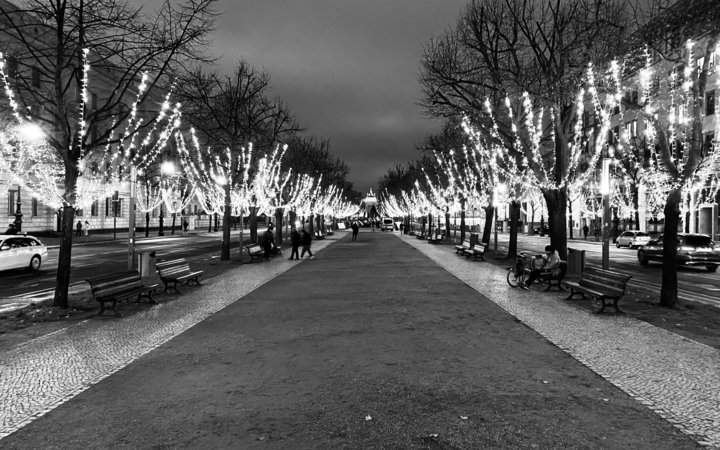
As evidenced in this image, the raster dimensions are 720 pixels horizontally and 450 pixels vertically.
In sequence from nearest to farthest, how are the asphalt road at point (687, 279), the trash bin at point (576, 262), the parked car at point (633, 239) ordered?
1. the asphalt road at point (687, 279)
2. the trash bin at point (576, 262)
3. the parked car at point (633, 239)

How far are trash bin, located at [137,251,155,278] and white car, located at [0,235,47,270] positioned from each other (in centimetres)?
840

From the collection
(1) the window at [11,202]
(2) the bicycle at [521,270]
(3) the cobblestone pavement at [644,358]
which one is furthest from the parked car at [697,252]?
(1) the window at [11,202]

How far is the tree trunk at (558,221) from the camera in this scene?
18.2m

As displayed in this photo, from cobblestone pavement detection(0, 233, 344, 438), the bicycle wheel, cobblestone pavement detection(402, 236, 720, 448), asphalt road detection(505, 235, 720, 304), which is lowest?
cobblestone pavement detection(0, 233, 344, 438)

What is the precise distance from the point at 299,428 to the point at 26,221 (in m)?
49.3

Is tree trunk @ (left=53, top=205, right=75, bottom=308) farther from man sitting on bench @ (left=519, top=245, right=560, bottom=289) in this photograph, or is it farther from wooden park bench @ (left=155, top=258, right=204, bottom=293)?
man sitting on bench @ (left=519, top=245, right=560, bottom=289)

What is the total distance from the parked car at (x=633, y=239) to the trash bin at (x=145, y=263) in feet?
105

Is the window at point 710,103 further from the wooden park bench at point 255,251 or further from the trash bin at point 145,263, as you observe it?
the trash bin at point 145,263

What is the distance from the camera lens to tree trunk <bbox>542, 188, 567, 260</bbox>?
18234 millimetres

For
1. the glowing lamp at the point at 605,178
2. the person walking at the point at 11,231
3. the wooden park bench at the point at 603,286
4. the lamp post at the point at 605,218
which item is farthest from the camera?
the person walking at the point at 11,231

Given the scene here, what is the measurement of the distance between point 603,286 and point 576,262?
16.6 ft

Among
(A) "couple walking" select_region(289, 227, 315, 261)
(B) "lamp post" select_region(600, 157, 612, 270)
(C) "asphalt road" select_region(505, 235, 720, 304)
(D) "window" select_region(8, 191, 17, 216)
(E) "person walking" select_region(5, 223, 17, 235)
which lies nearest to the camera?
(B) "lamp post" select_region(600, 157, 612, 270)

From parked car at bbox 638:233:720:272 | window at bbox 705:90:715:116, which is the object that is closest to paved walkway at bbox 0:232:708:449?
parked car at bbox 638:233:720:272

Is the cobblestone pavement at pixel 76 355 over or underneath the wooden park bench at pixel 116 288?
underneath
